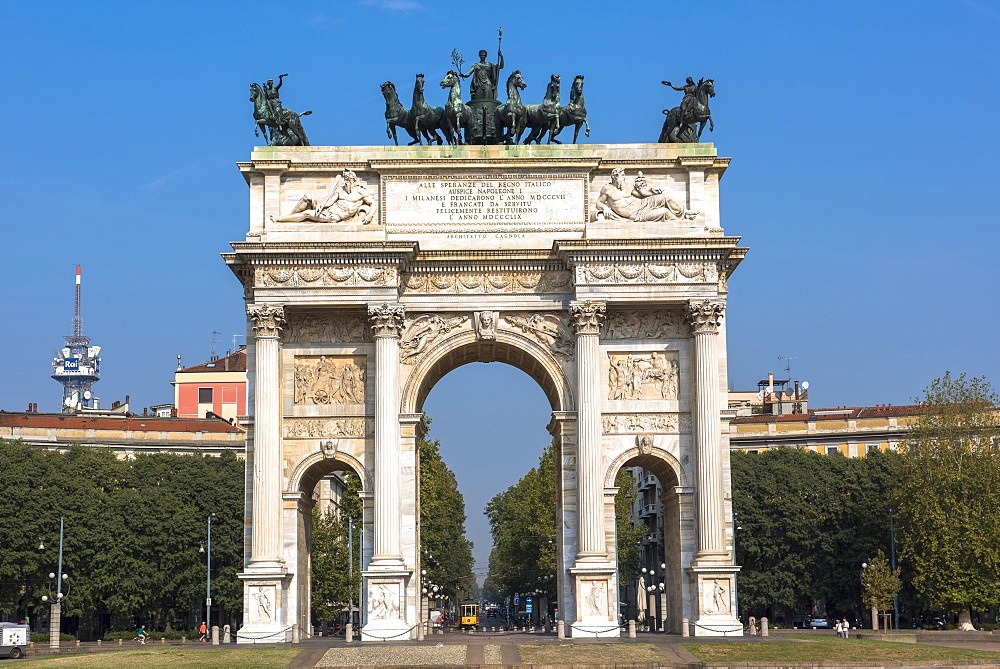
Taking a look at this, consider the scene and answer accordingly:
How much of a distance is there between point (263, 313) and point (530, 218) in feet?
30.3

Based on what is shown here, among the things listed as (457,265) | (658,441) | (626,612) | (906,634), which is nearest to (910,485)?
(906,634)

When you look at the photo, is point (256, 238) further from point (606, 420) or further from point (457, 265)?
point (606, 420)

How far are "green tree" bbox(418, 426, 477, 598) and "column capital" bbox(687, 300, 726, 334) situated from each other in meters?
35.0

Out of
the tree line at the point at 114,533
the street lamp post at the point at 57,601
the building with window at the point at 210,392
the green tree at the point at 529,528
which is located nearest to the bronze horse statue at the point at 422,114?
the green tree at the point at 529,528

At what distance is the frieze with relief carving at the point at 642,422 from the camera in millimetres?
47094

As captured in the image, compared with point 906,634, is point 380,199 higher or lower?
higher

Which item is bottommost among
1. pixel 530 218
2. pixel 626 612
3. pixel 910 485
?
pixel 626 612

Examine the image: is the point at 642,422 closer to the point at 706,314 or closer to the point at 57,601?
the point at 706,314

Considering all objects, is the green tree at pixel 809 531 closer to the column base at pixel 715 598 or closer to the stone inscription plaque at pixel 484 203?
the column base at pixel 715 598

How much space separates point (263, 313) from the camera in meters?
46.2

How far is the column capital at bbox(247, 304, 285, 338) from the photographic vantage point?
46.2m

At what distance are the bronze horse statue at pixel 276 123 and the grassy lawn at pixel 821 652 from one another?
21.1 metres

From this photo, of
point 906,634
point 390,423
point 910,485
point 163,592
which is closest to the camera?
point 390,423

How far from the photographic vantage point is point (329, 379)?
47438mm
